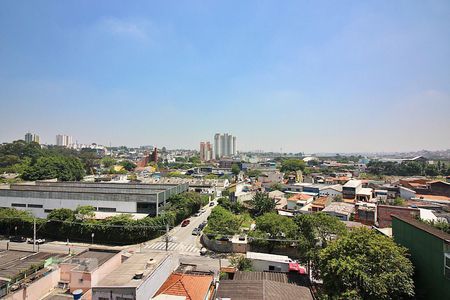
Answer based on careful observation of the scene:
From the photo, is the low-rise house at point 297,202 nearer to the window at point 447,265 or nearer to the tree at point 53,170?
the window at point 447,265

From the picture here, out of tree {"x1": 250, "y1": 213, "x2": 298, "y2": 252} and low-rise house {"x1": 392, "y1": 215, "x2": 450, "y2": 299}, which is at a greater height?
low-rise house {"x1": 392, "y1": 215, "x2": 450, "y2": 299}

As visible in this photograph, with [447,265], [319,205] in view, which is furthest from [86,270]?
[319,205]

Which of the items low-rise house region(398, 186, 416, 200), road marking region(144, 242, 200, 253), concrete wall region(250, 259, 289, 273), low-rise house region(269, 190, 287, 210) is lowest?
road marking region(144, 242, 200, 253)

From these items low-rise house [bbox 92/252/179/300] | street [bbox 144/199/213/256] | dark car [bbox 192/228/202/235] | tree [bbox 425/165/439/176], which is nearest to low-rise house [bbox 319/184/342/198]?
street [bbox 144/199/213/256]

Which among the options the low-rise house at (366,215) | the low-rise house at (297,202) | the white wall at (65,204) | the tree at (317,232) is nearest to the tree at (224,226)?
the tree at (317,232)

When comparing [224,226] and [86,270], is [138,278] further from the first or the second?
[224,226]

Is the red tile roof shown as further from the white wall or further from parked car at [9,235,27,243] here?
parked car at [9,235,27,243]
